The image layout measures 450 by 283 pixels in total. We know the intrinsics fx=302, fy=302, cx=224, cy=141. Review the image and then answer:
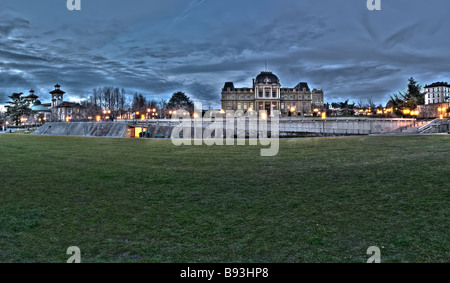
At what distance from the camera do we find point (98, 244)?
5730mm

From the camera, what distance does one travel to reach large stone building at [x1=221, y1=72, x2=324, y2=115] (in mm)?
124375

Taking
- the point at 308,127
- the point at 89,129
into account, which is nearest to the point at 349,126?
the point at 308,127

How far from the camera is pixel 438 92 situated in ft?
435

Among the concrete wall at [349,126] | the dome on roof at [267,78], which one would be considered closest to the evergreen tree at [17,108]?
the dome on roof at [267,78]

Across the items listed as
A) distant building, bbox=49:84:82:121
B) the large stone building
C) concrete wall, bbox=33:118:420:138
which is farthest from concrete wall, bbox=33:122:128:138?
the large stone building

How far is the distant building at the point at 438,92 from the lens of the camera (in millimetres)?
131000

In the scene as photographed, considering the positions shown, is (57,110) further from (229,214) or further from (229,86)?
(229,214)

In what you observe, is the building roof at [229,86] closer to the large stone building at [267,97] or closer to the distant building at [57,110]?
the large stone building at [267,97]

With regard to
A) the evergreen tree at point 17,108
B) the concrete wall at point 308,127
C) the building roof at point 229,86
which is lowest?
the concrete wall at point 308,127

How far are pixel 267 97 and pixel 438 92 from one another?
76.6m

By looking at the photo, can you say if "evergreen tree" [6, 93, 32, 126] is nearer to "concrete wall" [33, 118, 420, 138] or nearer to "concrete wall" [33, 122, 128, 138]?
"concrete wall" [33, 122, 128, 138]

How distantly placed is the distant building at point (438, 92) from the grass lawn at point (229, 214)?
146134 millimetres
